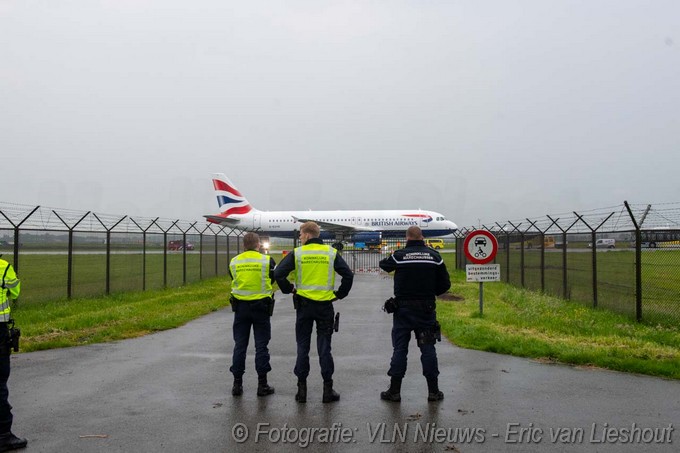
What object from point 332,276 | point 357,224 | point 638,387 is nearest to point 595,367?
point 638,387

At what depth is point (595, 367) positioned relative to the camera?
821 centimetres

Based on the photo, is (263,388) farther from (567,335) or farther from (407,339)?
(567,335)

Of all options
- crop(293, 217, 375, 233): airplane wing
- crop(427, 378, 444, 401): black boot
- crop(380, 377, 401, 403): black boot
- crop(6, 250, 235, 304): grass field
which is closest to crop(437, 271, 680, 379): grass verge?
crop(427, 378, 444, 401): black boot

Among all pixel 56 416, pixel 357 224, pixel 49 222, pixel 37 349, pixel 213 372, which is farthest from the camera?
pixel 357 224

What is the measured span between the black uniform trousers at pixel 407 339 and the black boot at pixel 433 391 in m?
0.06

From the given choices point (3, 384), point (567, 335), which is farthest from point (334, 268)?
point (567, 335)

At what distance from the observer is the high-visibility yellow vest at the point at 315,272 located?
6844 mm

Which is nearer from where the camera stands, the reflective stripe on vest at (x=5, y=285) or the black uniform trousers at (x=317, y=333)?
the reflective stripe on vest at (x=5, y=285)

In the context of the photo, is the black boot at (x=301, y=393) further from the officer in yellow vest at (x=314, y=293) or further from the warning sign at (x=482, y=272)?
the warning sign at (x=482, y=272)

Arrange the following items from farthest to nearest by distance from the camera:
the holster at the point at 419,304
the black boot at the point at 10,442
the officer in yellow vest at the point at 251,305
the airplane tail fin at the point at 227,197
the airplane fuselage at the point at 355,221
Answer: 1. the airplane tail fin at the point at 227,197
2. the airplane fuselage at the point at 355,221
3. the officer in yellow vest at the point at 251,305
4. the holster at the point at 419,304
5. the black boot at the point at 10,442

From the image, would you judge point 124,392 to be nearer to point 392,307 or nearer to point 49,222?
point 392,307

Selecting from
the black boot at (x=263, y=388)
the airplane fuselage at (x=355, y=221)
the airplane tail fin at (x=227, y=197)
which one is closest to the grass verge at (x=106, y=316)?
the black boot at (x=263, y=388)

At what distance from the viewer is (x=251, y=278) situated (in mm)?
7199

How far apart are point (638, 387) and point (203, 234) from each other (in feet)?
65.9
